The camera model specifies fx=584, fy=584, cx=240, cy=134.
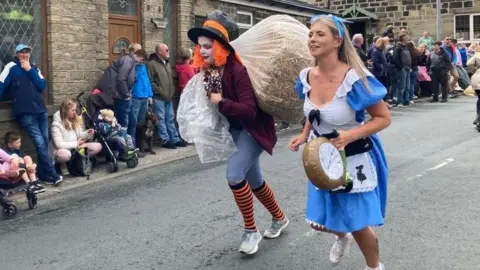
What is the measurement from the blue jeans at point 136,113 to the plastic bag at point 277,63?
5597 millimetres

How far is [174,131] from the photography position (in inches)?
436

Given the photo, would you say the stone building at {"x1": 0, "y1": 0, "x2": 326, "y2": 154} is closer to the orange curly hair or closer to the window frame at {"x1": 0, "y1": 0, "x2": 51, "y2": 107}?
the window frame at {"x1": 0, "y1": 0, "x2": 51, "y2": 107}

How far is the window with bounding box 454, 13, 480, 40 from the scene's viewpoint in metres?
26.2

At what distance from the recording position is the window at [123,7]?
37.5ft

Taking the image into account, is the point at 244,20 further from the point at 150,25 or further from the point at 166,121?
the point at 166,121

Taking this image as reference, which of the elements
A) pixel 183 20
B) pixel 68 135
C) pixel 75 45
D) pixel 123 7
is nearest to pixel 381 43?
pixel 183 20

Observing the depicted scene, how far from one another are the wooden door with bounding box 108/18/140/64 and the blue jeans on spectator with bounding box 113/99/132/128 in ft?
6.04

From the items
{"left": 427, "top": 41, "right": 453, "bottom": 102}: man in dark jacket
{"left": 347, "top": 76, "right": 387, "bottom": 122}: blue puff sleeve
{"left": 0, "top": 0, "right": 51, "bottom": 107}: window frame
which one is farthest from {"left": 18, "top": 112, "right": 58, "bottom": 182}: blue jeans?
{"left": 427, "top": 41, "right": 453, "bottom": 102}: man in dark jacket

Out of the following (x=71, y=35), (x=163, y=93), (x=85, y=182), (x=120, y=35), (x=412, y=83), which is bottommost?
(x=85, y=182)

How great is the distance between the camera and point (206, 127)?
185 inches

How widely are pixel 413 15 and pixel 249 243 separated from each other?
972 inches

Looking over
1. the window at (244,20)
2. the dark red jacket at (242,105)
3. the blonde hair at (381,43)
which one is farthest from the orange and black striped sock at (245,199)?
the blonde hair at (381,43)

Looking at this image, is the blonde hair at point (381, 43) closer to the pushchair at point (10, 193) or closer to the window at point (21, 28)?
the window at point (21, 28)

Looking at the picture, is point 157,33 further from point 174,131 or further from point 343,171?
point 343,171
